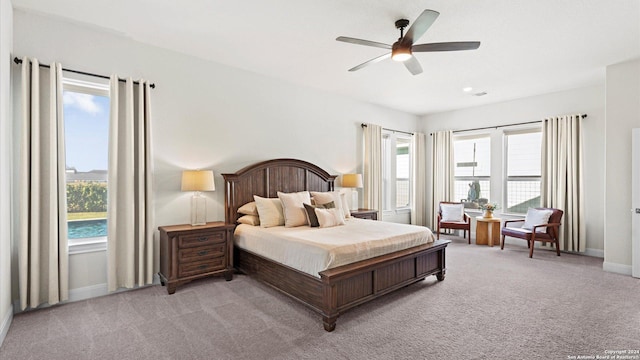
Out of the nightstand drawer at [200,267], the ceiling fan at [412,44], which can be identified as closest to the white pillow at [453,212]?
the ceiling fan at [412,44]

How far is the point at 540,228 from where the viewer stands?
524 cm

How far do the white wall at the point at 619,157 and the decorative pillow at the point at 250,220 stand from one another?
16.2ft

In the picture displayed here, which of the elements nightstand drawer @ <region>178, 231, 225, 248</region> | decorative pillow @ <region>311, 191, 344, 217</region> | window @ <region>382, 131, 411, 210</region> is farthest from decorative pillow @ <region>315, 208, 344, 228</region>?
window @ <region>382, 131, 411, 210</region>

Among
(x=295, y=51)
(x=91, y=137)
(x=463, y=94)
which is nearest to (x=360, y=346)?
(x=295, y=51)

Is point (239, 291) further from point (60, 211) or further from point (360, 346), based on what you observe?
point (60, 211)

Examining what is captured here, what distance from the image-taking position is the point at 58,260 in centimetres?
305

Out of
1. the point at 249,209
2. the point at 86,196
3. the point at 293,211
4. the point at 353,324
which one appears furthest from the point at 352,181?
the point at 86,196

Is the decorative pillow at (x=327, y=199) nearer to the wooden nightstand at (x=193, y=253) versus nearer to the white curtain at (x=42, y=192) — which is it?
the wooden nightstand at (x=193, y=253)

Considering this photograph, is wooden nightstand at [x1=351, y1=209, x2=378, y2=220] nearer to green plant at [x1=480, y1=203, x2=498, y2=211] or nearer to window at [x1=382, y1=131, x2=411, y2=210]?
window at [x1=382, y1=131, x2=411, y2=210]

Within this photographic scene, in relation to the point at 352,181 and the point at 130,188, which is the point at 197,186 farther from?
the point at 352,181

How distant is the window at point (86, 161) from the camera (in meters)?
3.35

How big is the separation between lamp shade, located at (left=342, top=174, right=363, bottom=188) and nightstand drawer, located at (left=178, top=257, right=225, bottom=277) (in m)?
2.73

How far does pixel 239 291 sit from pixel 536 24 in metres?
4.29

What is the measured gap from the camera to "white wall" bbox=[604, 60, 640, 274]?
4.06 m
